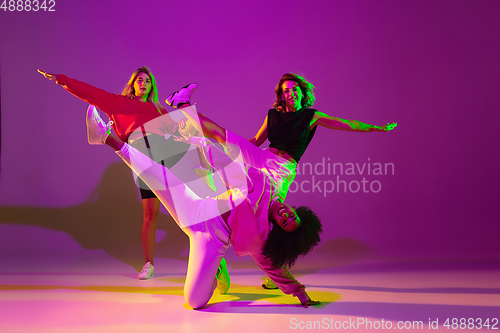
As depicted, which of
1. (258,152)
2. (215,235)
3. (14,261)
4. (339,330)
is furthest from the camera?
(14,261)

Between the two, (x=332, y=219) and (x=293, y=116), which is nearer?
(x=293, y=116)

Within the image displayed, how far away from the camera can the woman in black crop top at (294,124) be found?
2.73 metres

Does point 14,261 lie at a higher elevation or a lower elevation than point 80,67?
lower

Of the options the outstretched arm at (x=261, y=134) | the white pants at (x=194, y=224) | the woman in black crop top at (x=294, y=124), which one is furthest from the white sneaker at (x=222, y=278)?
the outstretched arm at (x=261, y=134)

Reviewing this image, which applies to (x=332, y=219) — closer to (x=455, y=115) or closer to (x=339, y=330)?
(x=455, y=115)

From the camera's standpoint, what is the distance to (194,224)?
2.35 m

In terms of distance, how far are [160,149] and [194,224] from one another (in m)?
0.97

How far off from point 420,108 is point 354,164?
96 centimetres

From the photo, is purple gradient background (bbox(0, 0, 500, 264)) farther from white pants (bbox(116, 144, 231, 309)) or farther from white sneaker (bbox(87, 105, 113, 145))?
white sneaker (bbox(87, 105, 113, 145))

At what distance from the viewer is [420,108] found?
14.8 ft

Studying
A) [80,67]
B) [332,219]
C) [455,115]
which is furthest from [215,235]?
[455,115]

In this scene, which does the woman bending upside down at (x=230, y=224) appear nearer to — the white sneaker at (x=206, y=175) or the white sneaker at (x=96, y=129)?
the white sneaker at (x=96, y=129)

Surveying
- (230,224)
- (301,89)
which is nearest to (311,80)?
(301,89)

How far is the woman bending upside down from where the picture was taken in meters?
2.26
